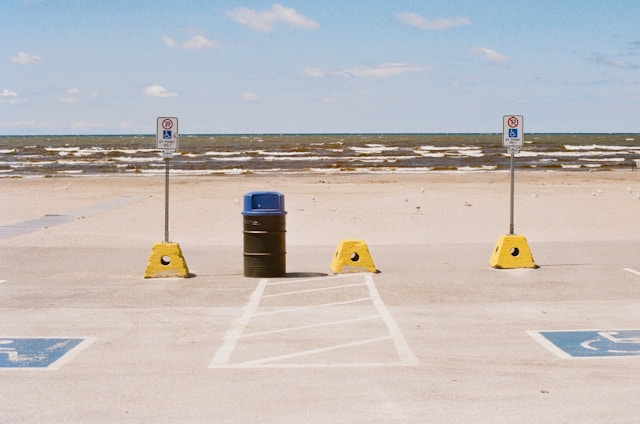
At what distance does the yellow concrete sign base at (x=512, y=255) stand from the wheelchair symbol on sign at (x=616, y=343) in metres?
4.65

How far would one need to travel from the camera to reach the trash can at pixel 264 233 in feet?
41.4

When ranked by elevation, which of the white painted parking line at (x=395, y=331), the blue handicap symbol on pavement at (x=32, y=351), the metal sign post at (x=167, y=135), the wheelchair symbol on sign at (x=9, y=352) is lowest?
the wheelchair symbol on sign at (x=9, y=352)

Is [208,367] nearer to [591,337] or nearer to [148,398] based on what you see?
[148,398]

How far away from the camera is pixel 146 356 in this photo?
7.99 metres

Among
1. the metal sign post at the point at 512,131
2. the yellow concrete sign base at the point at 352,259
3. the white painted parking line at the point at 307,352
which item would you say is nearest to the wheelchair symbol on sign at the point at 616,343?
the white painted parking line at the point at 307,352

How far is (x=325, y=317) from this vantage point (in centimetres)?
988

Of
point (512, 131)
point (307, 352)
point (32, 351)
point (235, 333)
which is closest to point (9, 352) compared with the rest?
point (32, 351)

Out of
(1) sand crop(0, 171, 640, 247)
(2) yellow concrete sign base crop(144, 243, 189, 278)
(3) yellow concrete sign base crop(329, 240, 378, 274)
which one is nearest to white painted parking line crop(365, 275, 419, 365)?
(3) yellow concrete sign base crop(329, 240, 378, 274)

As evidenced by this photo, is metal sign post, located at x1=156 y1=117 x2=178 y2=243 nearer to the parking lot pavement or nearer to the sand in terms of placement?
the parking lot pavement

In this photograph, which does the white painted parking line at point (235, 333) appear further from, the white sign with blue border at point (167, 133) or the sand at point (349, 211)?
the sand at point (349, 211)

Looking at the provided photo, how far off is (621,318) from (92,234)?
1225 cm

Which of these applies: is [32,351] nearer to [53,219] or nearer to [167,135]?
[167,135]

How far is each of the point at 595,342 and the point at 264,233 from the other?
5463mm

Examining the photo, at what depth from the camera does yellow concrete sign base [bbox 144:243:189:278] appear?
504 inches
